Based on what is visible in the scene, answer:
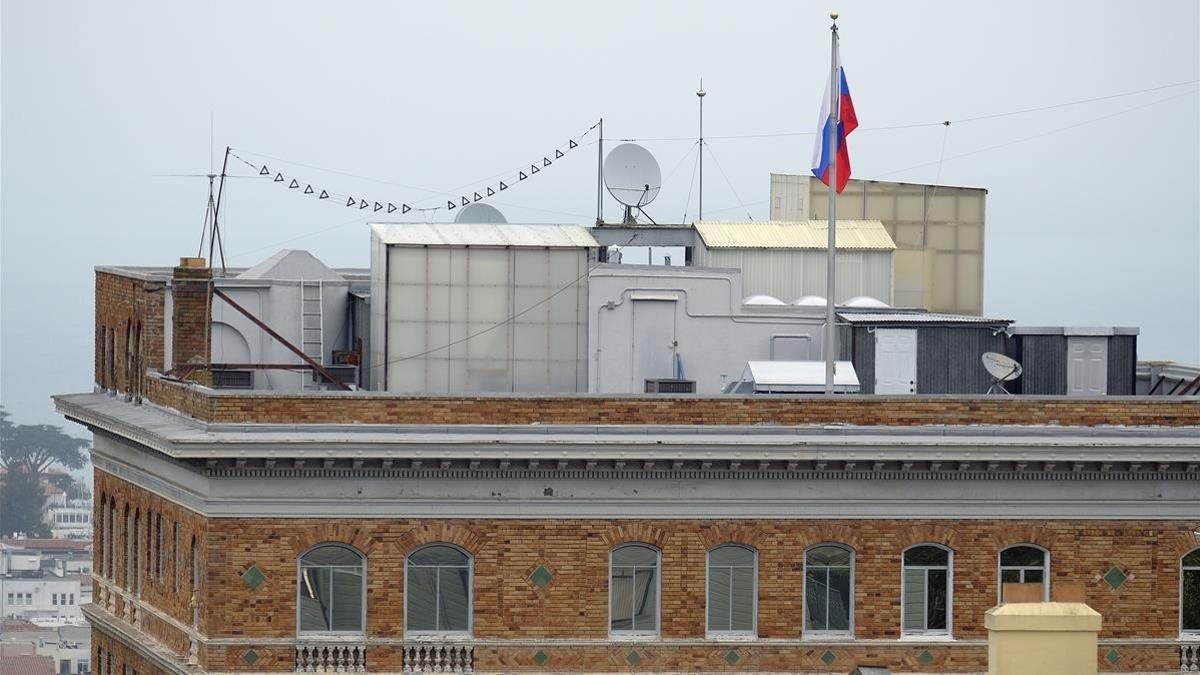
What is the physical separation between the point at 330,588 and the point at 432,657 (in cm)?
207

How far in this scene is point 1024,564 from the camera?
47.7m

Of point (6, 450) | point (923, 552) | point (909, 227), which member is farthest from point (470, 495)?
point (6, 450)

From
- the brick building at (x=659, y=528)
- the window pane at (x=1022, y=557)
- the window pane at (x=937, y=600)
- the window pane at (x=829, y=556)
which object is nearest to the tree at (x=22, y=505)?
the brick building at (x=659, y=528)

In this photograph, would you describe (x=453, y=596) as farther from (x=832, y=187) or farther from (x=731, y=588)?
(x=832, y=187)

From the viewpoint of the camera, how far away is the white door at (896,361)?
170ft

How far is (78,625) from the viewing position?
14400 cm

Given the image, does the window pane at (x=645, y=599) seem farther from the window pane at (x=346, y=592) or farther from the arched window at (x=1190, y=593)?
the arched window at (x=1190, y=593)

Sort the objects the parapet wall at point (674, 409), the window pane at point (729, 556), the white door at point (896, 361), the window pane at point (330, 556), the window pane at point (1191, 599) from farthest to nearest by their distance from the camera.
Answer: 1. the white door at point (896, 361)
2. the window pane at point (1191, 599)
3. the window pane at point (729, 556)
4. the window pane at point (330, 556)
5. the parapet wall at point (674, 409)

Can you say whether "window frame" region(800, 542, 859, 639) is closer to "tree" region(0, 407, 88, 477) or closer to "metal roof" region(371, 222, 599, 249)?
"metal roof" region(371, 222, 599, 249)

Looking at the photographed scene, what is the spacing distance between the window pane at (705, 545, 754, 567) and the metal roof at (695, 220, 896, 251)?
12.8m

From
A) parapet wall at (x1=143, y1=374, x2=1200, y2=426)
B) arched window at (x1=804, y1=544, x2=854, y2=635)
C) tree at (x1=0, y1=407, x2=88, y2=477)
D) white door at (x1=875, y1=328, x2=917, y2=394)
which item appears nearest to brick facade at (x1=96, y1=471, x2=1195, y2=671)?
arched window at (x1=804, y1=544, x2=854, y2=635)

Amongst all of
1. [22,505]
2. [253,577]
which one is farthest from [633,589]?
[22,505]

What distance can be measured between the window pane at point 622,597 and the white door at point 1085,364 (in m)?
10.8

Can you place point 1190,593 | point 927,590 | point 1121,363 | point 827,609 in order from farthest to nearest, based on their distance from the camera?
point 1121,363
point 1190,593
point 927,590
point 827,609
